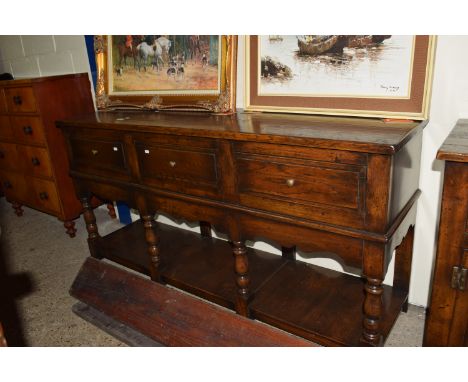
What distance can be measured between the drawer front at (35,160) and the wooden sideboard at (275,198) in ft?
2.06

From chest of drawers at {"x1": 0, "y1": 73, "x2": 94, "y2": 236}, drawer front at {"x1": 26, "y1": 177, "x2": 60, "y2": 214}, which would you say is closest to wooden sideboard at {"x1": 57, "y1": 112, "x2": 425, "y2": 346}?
chest of drawers at {"x1": 0, "y1": 73, "x2": 94, "y2": 236}

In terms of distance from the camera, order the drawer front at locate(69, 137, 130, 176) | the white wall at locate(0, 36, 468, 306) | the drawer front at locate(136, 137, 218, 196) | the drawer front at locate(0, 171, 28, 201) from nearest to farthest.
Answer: the white wall at locate(0, 36, 468, 306), the drawer front at locate(136, 137, 218, 196), the drawer front at locate(69, 137, 130, 176), the drawer front at locate(0, 171, 28, 201)

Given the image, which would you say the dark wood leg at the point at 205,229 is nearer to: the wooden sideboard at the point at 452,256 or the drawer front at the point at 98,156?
the drawer front at the point at 98,156

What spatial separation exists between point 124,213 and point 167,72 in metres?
1.55

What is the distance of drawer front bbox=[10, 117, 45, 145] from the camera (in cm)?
297

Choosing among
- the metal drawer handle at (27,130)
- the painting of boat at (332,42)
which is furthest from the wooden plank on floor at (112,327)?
the painting of boat at (332,42)

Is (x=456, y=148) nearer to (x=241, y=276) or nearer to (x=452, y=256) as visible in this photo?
(x=452, y=256)

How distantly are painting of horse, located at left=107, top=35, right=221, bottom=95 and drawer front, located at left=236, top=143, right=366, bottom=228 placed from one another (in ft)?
2.33

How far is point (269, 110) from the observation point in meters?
2.05

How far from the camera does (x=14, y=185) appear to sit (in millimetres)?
3654

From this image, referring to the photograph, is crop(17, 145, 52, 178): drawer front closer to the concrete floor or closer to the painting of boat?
the concrete floor

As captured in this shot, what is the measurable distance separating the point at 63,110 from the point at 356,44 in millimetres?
2244

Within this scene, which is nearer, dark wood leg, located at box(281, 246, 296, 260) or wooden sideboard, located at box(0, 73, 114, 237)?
dark wood leg, located at box(281, 246, 296, 260)
